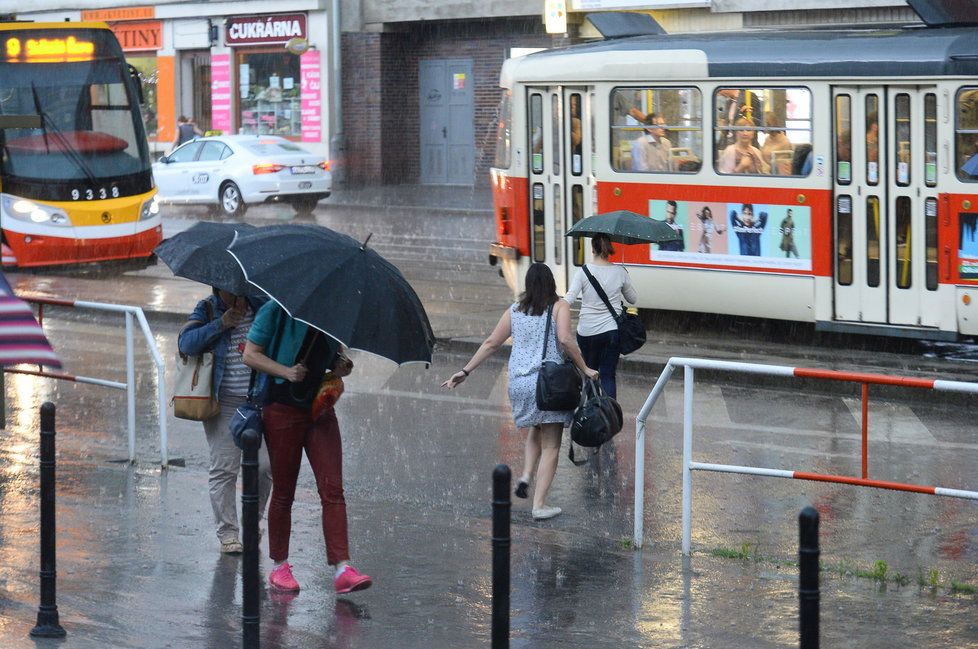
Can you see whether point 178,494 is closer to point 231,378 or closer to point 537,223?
point 231,378

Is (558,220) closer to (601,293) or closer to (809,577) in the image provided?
(601,293)

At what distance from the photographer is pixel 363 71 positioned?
3569 centimetres

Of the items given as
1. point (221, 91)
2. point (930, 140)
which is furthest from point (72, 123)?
point (221, 91)

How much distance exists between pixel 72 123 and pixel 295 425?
45.3 ft

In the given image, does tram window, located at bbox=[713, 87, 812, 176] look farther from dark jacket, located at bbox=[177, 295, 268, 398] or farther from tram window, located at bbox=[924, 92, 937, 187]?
dark jacket, located at bbox=[177, 295, 268, 398]

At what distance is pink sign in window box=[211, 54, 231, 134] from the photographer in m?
38.5

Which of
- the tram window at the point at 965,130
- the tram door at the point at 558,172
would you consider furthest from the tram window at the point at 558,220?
the tram window at the point at 965,130

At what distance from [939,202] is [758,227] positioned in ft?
5.58

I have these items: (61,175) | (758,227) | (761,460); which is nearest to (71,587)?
(761,460)

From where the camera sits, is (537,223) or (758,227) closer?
(758,227)

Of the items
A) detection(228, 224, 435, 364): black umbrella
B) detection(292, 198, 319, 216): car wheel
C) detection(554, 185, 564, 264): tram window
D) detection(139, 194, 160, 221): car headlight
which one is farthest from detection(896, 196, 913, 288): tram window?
detection(292, 198, 319, 216): car wheel

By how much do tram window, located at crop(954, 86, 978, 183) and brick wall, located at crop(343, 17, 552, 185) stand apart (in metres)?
21.7

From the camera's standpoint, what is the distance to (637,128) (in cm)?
1495

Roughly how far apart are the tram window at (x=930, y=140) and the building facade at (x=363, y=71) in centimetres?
1854
